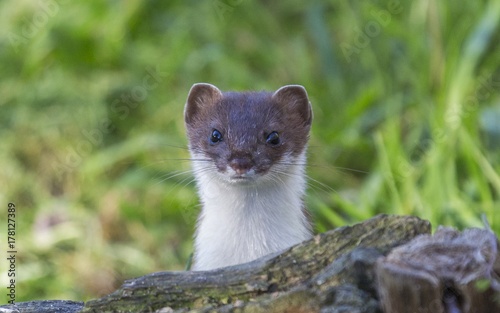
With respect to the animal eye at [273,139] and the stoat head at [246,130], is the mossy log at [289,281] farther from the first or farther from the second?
the animal eye at [273,139]

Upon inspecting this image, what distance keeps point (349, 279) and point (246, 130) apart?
1412mm

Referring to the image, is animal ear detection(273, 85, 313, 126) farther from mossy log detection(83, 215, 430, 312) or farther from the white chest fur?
mossy log detection(83, 215, 430, 312)

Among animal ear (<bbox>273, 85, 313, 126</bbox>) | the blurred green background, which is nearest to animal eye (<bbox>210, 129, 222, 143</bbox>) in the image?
animal ear (<bbox>273, 85, 313, 126</bbox>)

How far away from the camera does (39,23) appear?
6.28 m

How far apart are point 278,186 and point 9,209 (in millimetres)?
3166

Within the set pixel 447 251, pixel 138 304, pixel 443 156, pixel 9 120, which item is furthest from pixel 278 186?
pixel 9 120

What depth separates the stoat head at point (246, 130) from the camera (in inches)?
125

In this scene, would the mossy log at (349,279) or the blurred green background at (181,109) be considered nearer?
the mossy log at (349,279)

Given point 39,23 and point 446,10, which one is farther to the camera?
point 39,23

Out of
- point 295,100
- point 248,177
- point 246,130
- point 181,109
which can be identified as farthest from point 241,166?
point 181,109

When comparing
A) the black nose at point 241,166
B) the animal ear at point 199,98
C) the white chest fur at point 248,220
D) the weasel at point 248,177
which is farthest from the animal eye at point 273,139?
the animal ear at point 199,98

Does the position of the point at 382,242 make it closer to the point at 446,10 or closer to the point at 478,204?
the point at 478,204

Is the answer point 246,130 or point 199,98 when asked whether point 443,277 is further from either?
point 199,98

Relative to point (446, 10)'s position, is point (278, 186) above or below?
below
